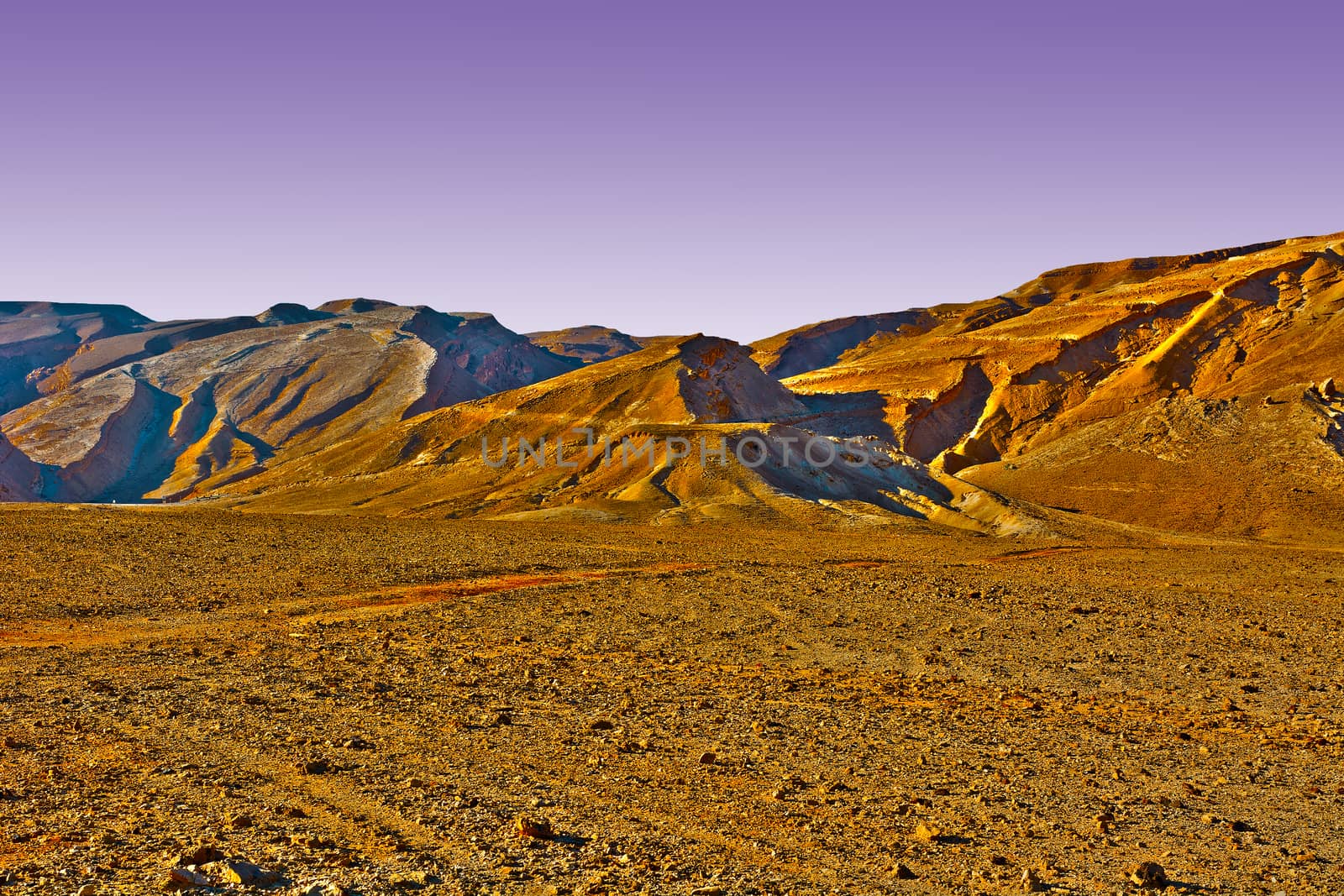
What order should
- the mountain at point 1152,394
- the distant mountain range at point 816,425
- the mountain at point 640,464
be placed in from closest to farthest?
the mountain at point 640,464, the distant mountain range at point 816,425, the mountain at point 1152,394

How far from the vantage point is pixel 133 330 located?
6801 inches

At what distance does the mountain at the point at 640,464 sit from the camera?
53031 mm

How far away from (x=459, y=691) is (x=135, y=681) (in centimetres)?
479

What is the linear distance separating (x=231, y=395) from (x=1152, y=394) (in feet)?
293

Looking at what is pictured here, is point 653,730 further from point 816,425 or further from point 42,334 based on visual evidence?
point 42,334

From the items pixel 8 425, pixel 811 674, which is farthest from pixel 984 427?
pixel 8 425

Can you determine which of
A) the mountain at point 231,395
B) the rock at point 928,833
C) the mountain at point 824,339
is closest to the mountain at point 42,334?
the mountain at point 231,395

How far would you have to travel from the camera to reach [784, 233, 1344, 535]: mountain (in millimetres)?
57156

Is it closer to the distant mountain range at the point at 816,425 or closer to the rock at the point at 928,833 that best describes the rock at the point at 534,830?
the rock at the point at 928,833

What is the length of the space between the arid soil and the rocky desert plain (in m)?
0.08

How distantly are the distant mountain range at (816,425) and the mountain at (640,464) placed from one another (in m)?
0.21

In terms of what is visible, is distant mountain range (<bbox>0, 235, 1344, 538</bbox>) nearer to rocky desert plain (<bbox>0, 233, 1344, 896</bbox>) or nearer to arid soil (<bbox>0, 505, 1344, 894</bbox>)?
rocky desert plain (<bbox>0, 233, 1344, 896</bbox>)

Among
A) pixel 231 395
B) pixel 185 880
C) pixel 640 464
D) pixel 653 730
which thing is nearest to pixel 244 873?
pixel 185 880

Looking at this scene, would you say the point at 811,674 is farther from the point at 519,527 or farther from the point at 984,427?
the point at 984,427
